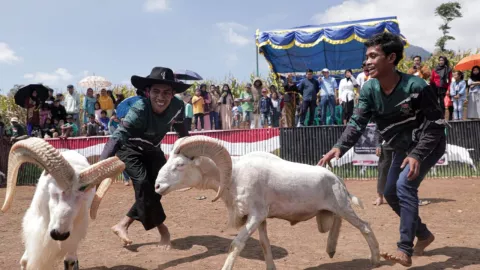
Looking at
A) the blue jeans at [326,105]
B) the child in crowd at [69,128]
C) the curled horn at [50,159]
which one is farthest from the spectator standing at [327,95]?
the curled horn at [50,159]

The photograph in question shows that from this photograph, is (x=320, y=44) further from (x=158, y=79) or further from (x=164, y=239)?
(x=164, y=239)

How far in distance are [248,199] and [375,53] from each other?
1.95 metres

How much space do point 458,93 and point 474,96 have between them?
1.45 feet

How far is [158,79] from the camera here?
5.60m

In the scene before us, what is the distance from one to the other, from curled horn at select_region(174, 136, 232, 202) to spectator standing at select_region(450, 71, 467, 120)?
11.0m

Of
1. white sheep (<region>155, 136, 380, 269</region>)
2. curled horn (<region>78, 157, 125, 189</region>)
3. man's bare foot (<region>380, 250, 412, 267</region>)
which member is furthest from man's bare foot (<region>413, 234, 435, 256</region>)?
curled horn (<region>78, 157, 125, 189</region>)

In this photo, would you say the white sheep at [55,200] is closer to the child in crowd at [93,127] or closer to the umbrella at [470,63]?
the child in crowd at [93,127]

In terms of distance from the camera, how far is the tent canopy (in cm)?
1585

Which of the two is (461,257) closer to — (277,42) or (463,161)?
(463,161)

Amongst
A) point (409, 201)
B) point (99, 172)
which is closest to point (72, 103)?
point (99, 172)

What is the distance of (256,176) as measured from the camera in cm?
480

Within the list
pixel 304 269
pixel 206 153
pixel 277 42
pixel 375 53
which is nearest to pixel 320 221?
pixel 304 269

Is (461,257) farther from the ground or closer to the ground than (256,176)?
closer to the ground

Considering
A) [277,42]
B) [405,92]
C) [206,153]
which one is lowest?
[206,153]
